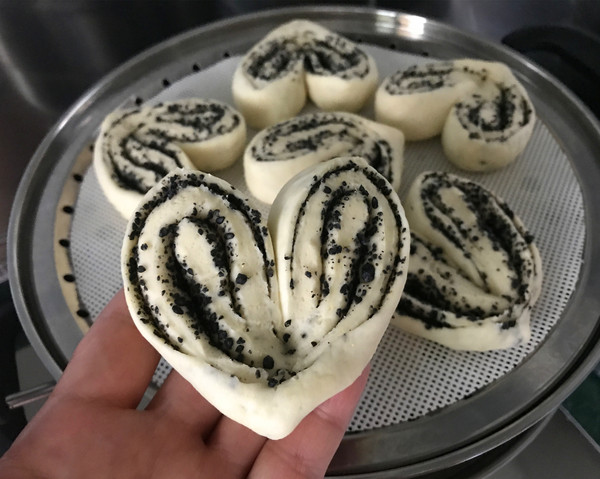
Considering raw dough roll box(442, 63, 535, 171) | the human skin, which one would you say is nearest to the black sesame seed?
the human skin

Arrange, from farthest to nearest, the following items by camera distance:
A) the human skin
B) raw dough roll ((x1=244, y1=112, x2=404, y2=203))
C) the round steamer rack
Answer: raw dough roll ((x1=244, y1=112, x2=404, y2=203)), the round steamer rack, the human skin

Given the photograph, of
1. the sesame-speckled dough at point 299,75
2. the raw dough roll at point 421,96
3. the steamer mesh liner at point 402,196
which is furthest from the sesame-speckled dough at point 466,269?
the sesame-speckled dough at point 299,75

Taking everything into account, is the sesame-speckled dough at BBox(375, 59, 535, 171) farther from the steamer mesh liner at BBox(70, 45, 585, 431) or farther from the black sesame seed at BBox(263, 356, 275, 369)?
the black sesame seed at BBox(263, 356, 275, 369)

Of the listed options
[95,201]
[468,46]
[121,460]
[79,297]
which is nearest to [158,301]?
[121,460]

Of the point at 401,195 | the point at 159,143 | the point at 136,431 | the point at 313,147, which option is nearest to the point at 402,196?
the point at 401,195

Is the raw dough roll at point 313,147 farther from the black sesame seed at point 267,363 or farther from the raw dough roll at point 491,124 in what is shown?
the black sesame seed at point 267,363

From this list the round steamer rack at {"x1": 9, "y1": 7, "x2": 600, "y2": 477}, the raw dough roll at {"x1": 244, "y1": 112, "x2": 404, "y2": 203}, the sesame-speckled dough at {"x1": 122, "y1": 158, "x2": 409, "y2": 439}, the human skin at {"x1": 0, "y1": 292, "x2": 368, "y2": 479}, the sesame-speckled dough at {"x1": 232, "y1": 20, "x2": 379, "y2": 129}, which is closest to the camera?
the sesame-speckled dough at {"x1": 122, "y1": 158, "x2": 409, "y2": 439}
